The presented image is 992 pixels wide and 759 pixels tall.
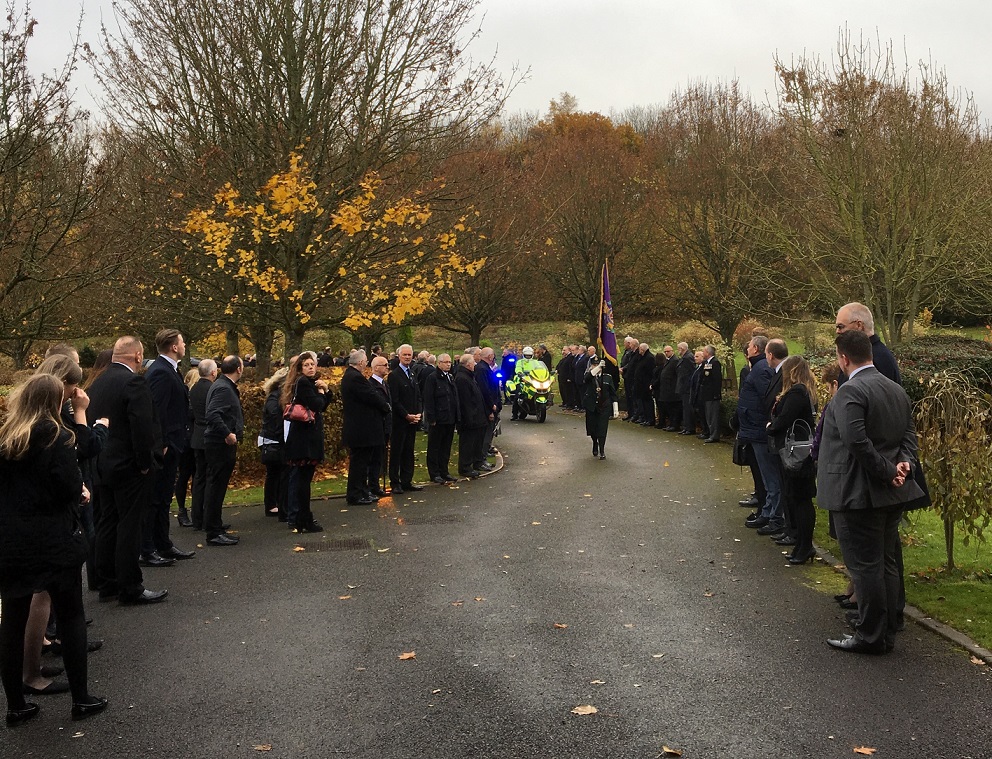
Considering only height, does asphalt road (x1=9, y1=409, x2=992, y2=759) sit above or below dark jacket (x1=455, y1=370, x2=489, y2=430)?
below

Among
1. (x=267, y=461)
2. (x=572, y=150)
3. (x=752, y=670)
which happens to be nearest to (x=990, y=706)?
(x=752, y=670)

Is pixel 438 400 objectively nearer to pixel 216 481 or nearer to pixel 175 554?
pixel 216 481

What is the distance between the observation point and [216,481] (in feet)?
33.6

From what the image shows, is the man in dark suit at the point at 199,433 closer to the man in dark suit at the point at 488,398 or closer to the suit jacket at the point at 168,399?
the suit jacket at the point at 168,399

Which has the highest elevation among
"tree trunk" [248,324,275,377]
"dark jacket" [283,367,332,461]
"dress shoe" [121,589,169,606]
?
"tree trunk" [248,324,275,377]

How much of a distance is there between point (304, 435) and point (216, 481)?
46.1 inches

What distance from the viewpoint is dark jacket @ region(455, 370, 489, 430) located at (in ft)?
50.2

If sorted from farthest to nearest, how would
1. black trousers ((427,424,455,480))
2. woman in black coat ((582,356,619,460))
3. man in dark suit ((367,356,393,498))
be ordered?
1. woman in black coat ((582,356,619,460))
2. black trousers ((427,424,455,480))
3. man in dark suit ((367,356,393,498))

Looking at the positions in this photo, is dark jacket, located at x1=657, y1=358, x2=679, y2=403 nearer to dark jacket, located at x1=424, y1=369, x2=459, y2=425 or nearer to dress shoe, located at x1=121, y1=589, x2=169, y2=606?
dark jacket, located at x1=424, y1=369, x2=459, y2=425

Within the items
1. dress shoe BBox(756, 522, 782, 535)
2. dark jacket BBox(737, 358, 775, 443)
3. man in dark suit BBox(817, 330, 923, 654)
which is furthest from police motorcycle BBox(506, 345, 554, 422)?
man in dark suit BBox(817, 330, 923, 654)

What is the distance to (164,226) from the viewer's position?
16.7 metres

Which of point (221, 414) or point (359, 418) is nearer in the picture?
point (221, 414)

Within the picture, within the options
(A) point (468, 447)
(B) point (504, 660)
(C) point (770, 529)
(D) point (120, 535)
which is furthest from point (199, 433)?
(C) point (770, 529)

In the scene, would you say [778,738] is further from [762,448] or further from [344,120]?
[344,120]
